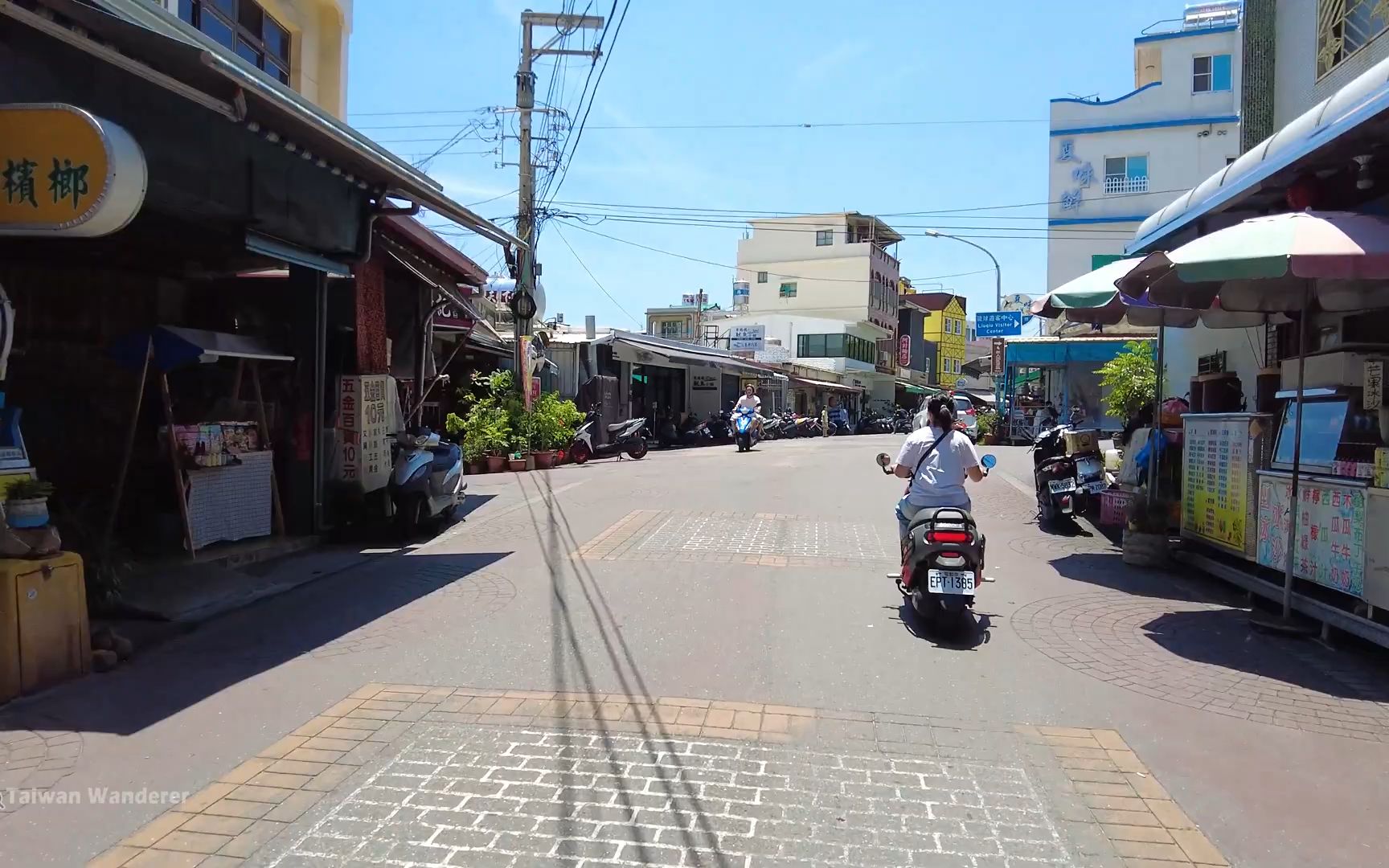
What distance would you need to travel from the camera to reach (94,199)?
5.34m

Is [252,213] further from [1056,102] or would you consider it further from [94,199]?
[1056,102]

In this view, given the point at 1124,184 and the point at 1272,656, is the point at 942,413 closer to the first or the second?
the point at 1272,656

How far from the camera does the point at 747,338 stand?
1935 inches

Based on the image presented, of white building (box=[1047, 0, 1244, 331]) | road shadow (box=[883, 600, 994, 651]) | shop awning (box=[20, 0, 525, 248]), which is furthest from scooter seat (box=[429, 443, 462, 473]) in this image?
white building (box=[1047, 0, 1244, 331])

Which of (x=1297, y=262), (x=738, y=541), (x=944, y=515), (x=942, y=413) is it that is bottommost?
(x=738, y=541)

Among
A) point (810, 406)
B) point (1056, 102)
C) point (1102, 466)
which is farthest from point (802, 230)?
point (1102, 466)

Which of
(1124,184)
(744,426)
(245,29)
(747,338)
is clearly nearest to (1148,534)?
(245,29)

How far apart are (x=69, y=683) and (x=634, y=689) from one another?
3236mm

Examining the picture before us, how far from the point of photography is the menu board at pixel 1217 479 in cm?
773

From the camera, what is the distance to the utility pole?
18.4 meters

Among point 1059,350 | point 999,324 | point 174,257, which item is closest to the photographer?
point 174,257

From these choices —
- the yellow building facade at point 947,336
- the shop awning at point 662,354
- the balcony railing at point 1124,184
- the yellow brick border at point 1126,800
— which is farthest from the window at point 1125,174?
the yellow building facade at point 947,336

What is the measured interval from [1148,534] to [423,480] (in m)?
7.39

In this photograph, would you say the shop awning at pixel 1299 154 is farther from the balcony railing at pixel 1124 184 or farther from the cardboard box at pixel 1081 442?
the balcony railing at pixel 1124 184
